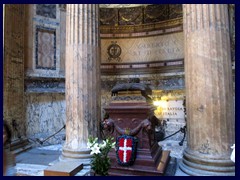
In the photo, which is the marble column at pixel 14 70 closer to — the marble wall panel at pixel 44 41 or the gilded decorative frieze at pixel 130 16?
the marble wall panel at pixel 44 41

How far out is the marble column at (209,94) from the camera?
3316 millimetres

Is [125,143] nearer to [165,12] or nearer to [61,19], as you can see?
[61,19]

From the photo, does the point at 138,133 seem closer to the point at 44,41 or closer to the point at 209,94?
the point at 209,94

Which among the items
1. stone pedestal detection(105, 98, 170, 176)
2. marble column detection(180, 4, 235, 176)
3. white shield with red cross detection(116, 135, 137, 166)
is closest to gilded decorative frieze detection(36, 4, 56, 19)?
stone pedestal detection(105, 98, 170, 176)

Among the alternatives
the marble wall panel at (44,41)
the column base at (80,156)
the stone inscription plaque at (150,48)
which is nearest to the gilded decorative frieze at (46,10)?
the marble wall panel at (44,41)

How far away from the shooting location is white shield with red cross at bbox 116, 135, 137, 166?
354 centimetres

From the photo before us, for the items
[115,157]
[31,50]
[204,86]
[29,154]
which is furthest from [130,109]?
[31,50]

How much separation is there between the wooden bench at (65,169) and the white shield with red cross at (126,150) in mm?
802

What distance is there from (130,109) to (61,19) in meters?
4.72

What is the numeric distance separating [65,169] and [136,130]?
1.41 m

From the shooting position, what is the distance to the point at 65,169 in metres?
3.61

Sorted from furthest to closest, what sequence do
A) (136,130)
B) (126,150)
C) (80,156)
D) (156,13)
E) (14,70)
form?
1. (156,13)
2. (14,70)
3. (80,156)
4. (136,130)
5. (126,150)

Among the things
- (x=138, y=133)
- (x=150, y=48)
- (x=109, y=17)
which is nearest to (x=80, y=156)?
(x=138, y=133)

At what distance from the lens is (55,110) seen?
265 inches
